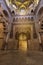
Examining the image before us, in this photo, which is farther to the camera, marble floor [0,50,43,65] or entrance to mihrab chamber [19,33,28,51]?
entrance to mihrab chamber [19,33,28,51]

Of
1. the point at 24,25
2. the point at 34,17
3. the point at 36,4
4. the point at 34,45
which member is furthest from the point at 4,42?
the point at 36,4

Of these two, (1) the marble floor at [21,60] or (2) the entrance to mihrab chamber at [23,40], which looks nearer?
(1) the marble floor at [21,60]

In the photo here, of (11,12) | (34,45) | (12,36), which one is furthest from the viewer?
(11,12)

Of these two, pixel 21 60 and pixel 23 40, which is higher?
pixel 23 40

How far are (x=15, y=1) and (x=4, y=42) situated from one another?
303 inches

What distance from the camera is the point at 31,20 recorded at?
18.7 metres

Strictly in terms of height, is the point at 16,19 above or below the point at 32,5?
below

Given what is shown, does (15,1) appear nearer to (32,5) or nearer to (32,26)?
(32,5)

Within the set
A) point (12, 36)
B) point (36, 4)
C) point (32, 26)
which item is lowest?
point (12, 36)

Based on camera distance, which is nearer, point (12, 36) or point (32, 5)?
point (12, 36)

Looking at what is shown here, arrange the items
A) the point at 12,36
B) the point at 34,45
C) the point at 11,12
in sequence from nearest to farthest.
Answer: the point at 34,45
the point at 12,36
the point at 11,12

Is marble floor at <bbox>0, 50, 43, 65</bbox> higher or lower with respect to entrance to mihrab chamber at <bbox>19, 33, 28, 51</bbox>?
lower

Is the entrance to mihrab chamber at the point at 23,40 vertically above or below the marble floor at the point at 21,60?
above

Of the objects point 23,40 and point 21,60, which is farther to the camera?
point 23,40
